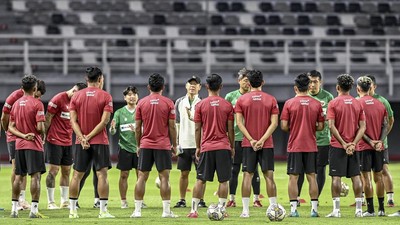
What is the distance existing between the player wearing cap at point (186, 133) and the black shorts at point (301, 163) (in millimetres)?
2533

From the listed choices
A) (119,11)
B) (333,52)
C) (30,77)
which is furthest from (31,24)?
(30,77)

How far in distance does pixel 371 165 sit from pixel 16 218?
4.92 meters

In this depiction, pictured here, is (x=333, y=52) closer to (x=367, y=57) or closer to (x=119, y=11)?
(x=367, y=57)

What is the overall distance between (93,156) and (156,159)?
2.77 feet

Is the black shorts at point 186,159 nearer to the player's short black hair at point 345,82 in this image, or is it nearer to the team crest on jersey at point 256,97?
the team crest on jersey at point 256,97

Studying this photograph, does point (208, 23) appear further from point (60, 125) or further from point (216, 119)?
point (216, 119)

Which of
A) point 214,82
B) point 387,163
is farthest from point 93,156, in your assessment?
point 387,163

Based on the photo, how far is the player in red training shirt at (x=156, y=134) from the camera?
55.4 ft

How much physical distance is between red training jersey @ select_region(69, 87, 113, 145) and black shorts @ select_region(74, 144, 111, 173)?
3.9 inches

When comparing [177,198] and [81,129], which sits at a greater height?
[81,129]

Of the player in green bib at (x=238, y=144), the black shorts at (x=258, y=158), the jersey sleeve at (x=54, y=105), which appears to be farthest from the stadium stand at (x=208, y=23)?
the black shorts at (x=258, y=158)

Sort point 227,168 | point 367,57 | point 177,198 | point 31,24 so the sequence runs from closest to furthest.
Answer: point 227,168, point 177,198, point 367,57, point 31,24

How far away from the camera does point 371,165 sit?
17.6 m

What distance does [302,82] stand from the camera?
16.9m
